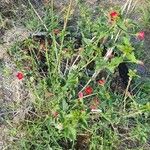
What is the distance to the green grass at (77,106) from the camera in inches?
94.0

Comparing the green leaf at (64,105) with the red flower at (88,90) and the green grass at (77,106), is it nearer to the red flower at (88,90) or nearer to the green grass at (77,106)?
the green grass at (77,106)

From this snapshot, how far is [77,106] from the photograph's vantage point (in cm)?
247

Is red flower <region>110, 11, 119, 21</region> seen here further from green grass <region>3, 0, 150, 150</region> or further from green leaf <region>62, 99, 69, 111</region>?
green leaf <region>62, 99, 69, 111</region>

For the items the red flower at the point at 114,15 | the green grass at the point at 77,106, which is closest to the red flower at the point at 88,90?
the green grass at the point at 77,106

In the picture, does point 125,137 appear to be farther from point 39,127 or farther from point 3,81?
point 3,81

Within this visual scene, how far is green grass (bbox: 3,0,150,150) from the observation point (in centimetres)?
239

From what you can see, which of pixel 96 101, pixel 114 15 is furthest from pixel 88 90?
pixel 114 15

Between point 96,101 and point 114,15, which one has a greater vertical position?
point 114,15

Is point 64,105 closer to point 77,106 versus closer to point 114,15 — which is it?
point 77,106

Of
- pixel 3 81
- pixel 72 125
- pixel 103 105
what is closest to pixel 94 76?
pixel 103 105

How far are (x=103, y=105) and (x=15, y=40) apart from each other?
75cm

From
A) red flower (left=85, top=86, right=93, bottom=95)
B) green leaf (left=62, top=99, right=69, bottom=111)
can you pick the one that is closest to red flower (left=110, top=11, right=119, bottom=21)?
red flower (left=85, top=86, right=93, bottom=95)

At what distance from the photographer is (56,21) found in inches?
119

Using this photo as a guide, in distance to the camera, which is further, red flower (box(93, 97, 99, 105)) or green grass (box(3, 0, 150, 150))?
red flower (box(93, 97, 99, 105))
